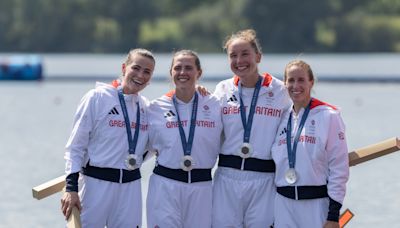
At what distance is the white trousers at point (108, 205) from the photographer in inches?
312

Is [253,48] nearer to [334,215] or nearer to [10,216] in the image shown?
Result: [334,215]

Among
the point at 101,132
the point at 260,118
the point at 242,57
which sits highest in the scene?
the point at 242,57

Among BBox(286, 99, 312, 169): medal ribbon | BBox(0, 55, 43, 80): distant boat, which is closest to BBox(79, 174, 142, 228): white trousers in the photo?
BBox(286, 99, 312, 169): medal ribbon

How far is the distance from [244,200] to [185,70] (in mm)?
1067

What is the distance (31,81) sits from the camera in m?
48.6

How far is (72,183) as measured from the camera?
7773 millimetres

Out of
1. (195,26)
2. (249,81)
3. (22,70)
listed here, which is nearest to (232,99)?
(249,81)

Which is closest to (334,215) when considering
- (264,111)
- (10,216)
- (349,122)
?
(264,111)

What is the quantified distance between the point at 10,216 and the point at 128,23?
73.4 metres

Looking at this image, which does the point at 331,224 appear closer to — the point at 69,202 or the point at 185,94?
the point at 185,94

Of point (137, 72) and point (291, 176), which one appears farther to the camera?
point (137, 72)

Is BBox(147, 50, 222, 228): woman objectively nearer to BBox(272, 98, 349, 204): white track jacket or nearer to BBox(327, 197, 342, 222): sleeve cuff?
BBox(272, 98, 349, 204): white track jacket

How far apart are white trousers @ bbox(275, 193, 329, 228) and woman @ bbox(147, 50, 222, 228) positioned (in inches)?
23.3

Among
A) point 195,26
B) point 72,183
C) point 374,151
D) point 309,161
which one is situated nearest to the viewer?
point 309,161
